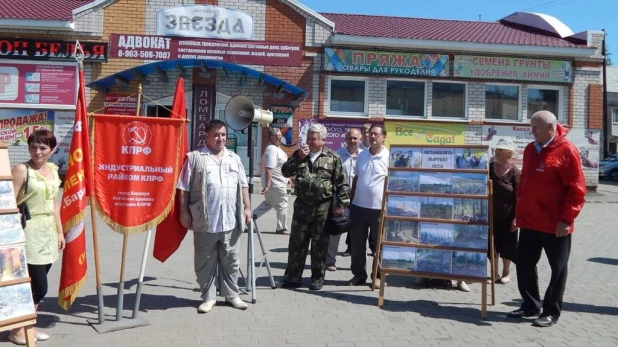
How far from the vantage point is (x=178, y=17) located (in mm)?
16531

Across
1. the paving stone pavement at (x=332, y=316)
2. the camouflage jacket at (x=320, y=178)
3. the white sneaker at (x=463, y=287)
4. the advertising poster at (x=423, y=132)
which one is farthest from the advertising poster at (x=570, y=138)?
the camouflage jacket at (x=320, y=178)

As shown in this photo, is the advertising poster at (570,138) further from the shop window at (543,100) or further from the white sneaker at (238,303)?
the white sneaker at (238,303)

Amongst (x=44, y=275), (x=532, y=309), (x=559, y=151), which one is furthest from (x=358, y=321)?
(x=44, y=275)

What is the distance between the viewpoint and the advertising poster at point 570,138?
17.7 meters

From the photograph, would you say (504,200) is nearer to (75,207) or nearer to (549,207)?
(549,207)

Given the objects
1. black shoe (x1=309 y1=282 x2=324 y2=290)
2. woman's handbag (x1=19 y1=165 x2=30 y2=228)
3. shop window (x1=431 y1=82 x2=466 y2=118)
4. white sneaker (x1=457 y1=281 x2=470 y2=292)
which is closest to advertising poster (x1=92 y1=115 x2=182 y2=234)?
woman's handbag (x1=19 y1=165 x2=30 y2=228)

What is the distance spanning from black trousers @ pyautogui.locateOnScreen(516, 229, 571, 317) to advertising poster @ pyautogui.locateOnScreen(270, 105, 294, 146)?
36.9ft

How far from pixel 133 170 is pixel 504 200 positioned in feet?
13.3

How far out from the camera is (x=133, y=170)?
5613mm

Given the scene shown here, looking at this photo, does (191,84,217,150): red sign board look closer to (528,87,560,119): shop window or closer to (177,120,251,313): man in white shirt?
(528,87,560,119): shop window

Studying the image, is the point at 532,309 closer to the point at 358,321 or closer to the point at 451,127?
the point at 358,321

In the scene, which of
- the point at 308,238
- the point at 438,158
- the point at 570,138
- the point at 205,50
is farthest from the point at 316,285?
the point at 570,138

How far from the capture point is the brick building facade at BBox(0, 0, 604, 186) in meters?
16.3

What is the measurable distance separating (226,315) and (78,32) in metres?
12.7
